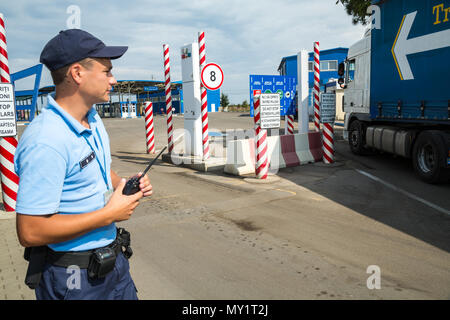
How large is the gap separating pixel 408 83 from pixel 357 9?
35.0ft

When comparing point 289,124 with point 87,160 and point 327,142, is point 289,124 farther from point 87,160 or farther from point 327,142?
point 87,160

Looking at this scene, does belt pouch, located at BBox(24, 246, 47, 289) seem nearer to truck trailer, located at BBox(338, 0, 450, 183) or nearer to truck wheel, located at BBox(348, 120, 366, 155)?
A: truck trailer, located at BBox(338, 0, 450, 183)

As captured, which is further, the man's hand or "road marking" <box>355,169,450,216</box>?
"road marking" <box>355,169,450,216</box>

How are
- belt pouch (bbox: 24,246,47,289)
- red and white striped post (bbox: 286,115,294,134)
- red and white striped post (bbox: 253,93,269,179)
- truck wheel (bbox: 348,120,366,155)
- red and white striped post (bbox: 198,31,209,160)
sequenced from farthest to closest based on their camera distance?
red and white striped post (bbox: 286,115,294,134) < truck wheel (bbox: 348,120,366,155) < red and white striped post (bbox: 198,31,209,160) < red and white striped post (bbox: 253,93,269,179) < belt pouch (bbox: 24,246,47,289)

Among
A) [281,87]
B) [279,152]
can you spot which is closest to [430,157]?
[279,152]

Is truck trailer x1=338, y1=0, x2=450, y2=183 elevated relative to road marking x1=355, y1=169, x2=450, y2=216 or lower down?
elevated

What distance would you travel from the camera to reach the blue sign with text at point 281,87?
11.9 m

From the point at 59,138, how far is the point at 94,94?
355mm

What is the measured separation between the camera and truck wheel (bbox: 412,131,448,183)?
746 centimetres

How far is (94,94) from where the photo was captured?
1.84m

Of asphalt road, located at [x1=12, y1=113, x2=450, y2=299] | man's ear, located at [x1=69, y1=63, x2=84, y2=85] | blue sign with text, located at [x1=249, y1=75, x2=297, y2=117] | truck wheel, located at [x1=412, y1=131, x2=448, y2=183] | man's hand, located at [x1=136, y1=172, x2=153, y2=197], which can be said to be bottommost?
asphalt road, located at [x1=12, y1=113, x2=450, y2=299]

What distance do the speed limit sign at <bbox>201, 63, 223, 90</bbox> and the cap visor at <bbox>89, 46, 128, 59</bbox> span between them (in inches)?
296

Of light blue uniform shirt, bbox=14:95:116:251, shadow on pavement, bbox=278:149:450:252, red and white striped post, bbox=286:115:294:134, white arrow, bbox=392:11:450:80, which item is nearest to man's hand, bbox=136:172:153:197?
light blue uniform shirt, bbox=14:95:116:251
